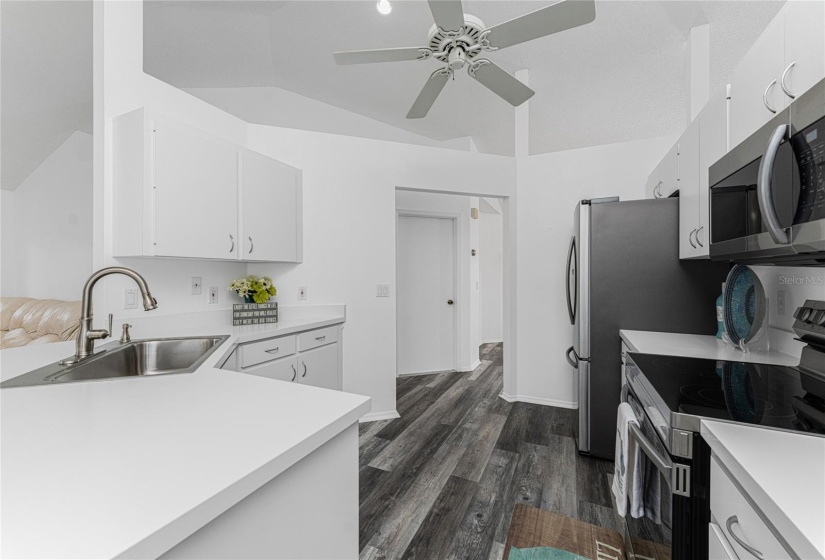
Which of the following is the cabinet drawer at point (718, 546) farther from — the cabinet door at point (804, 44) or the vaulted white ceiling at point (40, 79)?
the vaulted white ceiling at point (40, 79)

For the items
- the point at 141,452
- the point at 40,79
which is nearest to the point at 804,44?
the point at 141,452

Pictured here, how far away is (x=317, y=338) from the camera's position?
8.79ft

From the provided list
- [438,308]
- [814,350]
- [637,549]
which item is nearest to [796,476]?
[637,549]

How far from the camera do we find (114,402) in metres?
0.89

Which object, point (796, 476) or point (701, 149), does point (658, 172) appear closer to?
point (701, 149)

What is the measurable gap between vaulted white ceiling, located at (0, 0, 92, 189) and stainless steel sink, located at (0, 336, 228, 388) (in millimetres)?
2432

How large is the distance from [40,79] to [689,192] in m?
4.54

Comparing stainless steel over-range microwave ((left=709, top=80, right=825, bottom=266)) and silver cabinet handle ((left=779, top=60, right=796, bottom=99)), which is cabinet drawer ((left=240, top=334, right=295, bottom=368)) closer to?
stainless steel over-range microwave ((left=709, top=80, right=825, bottom=266))

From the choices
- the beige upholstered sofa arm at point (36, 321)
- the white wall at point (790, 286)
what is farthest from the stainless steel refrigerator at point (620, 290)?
the beige upholstered sofa arm at point (36, 321)

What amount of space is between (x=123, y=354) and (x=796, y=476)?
2164mm

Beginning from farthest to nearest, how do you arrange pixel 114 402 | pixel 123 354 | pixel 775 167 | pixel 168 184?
pixel 168 184 → pixel 123 354 → pixel 775 167 → pixel 114 402

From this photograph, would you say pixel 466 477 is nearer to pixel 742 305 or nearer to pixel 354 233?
pixel 742 305

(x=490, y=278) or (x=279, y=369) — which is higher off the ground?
(x=490, y=278)

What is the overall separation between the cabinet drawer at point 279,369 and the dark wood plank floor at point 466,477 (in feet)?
2.44
